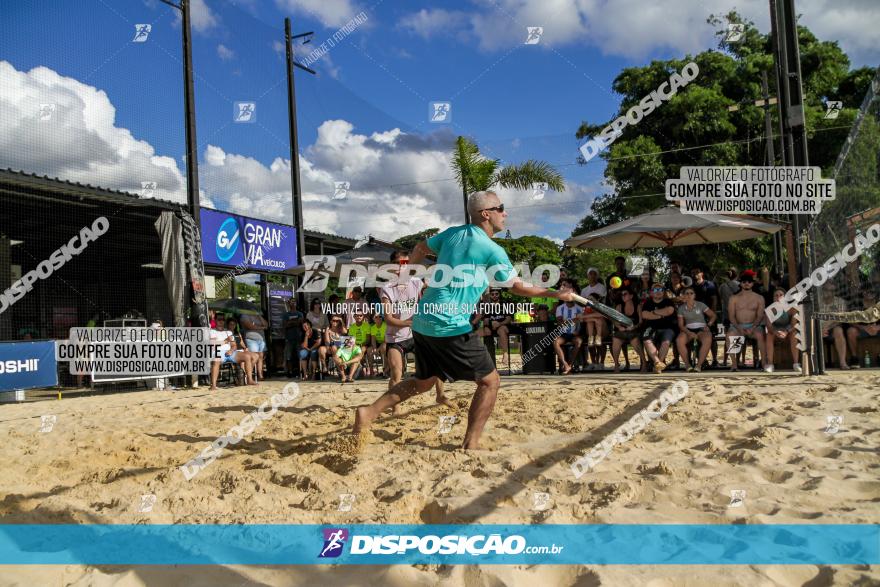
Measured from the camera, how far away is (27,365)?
399 inches

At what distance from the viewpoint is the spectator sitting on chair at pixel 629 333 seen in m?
9.07

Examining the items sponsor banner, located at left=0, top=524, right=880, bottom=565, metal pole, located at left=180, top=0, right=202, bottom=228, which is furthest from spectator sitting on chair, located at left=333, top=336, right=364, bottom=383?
sponsor banner, located at left=0, top=524, right=880, bottom=565

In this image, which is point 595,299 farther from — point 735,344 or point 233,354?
point 233,354

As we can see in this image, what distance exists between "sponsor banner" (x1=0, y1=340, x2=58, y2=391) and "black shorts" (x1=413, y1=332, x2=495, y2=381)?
903 cm

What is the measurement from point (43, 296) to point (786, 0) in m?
15.8

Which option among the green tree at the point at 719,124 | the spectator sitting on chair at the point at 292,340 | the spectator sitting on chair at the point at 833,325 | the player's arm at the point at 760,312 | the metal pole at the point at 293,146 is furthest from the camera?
the green tree at the point at 719,124

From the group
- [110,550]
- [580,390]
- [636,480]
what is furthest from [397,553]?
[580,390]

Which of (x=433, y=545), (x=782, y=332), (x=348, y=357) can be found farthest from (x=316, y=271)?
(x=433, y=545)

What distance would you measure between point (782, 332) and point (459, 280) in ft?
20.8

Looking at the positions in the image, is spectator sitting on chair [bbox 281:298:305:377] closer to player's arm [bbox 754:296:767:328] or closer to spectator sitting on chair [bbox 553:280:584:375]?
spectator sitting on chair [bbox 553:280:584:375]

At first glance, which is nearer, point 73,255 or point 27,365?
point 27,365

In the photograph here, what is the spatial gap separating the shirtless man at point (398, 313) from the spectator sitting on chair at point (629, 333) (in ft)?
12.7

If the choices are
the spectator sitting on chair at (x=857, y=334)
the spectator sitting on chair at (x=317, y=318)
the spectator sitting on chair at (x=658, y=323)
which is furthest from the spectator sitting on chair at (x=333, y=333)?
the spectator sitting on chair at (x=857, y=334)

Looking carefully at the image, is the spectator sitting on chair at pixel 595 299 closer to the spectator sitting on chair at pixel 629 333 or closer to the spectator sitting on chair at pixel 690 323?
the spectator sitting on chair at pixel 629 333
